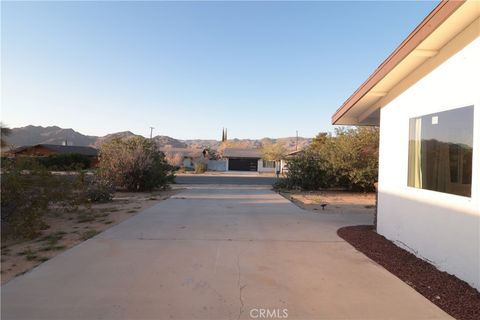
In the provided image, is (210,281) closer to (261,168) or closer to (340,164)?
(340,164)

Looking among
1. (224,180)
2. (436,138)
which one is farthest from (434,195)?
(224,180)

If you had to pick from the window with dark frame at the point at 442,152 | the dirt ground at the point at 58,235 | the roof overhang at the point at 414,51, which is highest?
the roof overhang at the point at 414,51

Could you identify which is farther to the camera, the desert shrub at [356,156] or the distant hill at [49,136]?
the distant hill at [49,136]

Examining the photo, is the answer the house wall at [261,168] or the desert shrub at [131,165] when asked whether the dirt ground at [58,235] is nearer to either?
the desert shrub at [131,165]

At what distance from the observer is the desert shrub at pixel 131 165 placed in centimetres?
1855

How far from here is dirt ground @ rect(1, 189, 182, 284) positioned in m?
5.52

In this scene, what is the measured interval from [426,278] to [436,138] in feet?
7.12

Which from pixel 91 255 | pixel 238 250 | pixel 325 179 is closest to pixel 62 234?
pixel 91 255

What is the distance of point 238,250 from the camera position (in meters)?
6.43

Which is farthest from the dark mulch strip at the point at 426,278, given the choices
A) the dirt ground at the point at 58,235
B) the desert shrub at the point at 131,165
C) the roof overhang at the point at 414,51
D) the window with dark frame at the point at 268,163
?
the window with dark frame at the point at 268,163

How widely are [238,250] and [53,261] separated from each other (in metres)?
3.11

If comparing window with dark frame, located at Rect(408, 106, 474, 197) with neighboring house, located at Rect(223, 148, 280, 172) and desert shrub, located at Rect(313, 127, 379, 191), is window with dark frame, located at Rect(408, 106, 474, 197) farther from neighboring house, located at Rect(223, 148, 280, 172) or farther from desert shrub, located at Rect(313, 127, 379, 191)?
neighboring house, located at Rect(223, 148, 280, 172)

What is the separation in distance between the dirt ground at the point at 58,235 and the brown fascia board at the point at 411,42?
6.62m

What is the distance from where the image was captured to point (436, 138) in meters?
5.51
